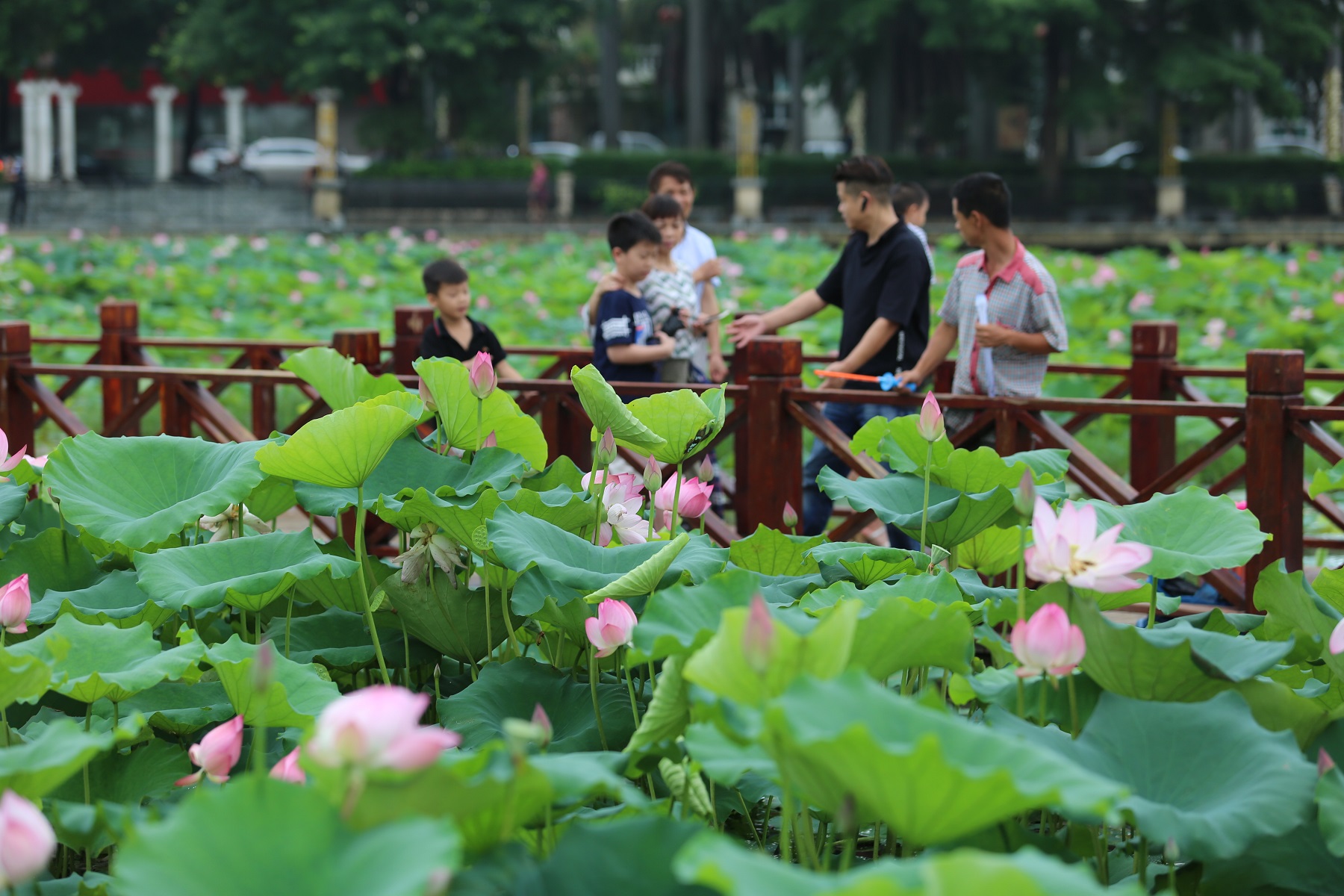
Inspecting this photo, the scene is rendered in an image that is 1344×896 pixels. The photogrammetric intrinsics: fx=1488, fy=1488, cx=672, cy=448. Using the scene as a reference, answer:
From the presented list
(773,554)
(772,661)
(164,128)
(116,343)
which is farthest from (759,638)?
(164,128)

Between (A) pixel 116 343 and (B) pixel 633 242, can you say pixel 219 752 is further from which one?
(A) pixel 116 343

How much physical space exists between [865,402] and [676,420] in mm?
1769

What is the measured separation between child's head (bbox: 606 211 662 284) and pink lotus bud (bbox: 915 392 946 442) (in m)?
2.31

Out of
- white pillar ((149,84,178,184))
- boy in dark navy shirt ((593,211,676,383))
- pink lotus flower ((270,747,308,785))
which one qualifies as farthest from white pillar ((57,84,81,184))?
pink lotus flower ((270,747,308,785))

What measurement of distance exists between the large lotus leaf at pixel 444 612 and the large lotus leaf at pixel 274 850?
1007 millimetres

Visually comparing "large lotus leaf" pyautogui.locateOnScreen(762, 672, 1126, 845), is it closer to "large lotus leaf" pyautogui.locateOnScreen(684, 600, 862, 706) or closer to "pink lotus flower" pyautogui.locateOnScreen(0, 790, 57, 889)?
"large lotus leaf" pyautogui.locateOnScreen(684, 600, 862, 706)

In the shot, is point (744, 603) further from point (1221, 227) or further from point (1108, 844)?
point (1221, 227)

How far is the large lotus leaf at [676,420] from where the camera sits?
7.46 feet

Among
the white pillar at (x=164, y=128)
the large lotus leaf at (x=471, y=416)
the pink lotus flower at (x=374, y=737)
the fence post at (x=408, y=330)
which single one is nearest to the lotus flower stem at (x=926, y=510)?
the large lotus leaf at (x=471, y=416)

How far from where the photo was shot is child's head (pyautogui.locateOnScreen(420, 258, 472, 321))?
14.9ft

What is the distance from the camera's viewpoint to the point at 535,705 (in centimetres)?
208

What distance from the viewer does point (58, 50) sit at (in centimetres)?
3325

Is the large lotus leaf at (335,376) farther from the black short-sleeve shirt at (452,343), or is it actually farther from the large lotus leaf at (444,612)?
the black short-sleeve shirt at (452,343)

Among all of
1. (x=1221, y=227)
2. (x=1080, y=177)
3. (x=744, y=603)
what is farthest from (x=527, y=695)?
(x=1080, y=177)
